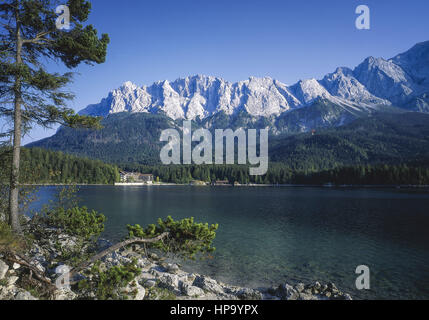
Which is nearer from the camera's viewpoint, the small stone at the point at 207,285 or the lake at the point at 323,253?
the small stone at the point at 207,285

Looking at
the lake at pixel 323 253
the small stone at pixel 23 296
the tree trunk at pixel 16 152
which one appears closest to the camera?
the small stone at pixel 23 296

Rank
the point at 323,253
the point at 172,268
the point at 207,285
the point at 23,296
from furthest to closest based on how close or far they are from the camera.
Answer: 1. the point at 323,253
2. the point at 172,268
3. the point at 207,285
4. the point at 23,296

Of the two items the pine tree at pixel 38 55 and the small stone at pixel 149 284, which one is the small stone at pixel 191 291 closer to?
the small stone at pixel 149 284

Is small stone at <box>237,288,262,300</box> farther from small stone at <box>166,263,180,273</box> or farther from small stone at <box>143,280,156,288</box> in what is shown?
small stone at <box>166,263,180,273</box>

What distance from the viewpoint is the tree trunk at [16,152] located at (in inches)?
609

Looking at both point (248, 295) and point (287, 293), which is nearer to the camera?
point (248, 295)

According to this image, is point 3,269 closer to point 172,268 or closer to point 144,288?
point 144,288

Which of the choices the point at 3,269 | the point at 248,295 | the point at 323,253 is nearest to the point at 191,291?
the point at 248,295

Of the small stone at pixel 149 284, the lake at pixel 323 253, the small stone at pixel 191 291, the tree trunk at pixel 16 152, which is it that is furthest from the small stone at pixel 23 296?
the lake at pixel 323 253

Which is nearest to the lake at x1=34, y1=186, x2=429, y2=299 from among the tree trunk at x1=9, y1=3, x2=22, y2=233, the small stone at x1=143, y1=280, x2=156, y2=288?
the small stone at x1=143, y1=280, x2=156, y2=288

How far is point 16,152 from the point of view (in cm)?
1593

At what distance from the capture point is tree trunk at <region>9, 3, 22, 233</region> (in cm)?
1547
